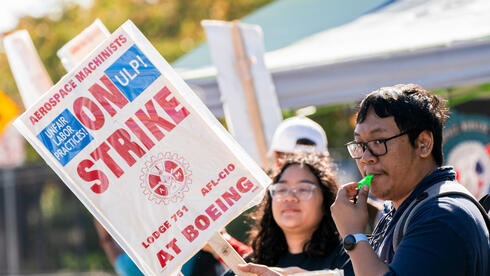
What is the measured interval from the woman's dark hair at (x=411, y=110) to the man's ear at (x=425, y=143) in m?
0.01

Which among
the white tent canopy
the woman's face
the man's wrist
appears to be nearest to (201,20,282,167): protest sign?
the white tent canopy

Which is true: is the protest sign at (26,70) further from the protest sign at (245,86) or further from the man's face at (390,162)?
the man's face at (390,162)

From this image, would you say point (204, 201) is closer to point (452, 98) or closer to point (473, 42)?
point (473, 42)

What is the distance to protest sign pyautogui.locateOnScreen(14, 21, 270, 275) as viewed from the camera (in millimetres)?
2646

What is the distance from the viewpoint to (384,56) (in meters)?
4.12

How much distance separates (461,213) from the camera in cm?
214

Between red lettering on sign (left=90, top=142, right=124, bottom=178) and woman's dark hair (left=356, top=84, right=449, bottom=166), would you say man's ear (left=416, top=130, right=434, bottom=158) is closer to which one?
woman's dark hair (left=356, top=84, right=449, bottom=166)

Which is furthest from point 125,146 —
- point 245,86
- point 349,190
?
point 245,86

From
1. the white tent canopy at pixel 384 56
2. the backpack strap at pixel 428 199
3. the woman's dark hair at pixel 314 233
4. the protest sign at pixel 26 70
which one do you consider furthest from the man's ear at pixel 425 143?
the protest sign at pixel 26 70

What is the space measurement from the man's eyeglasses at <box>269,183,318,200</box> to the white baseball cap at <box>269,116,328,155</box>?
37 centimetres

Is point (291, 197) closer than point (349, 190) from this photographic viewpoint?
No

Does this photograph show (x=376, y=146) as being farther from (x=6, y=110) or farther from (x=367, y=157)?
(x=6, y=110)

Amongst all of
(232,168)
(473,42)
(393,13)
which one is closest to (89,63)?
(232,168)

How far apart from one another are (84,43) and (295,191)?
1.13m
